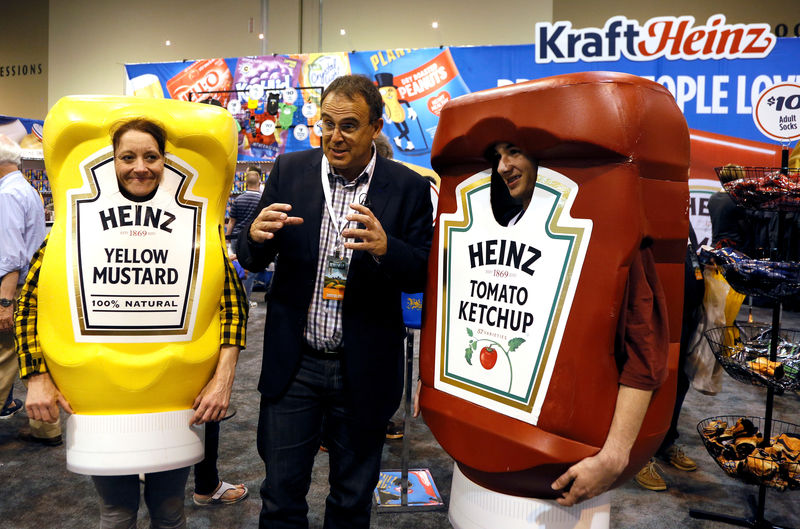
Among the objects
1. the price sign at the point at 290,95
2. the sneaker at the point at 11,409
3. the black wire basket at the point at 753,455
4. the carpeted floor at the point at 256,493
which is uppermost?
the price sign at the point at 290,95

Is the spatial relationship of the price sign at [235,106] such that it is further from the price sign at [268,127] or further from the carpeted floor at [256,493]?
the carpeted floor at [256,493]

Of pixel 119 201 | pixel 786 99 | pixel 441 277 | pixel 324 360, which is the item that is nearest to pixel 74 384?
pixel 119 201

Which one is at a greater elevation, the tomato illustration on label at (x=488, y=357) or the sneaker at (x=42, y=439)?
the tomato illustration on label at (x=488, y=357)

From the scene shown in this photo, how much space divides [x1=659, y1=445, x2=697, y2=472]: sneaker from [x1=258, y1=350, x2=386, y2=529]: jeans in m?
2.14

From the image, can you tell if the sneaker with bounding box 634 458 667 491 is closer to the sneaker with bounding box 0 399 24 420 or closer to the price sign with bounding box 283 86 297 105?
the sneaker with bounding box 0 399 24 420

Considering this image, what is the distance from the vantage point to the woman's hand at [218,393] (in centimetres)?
170

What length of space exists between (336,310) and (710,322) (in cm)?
198

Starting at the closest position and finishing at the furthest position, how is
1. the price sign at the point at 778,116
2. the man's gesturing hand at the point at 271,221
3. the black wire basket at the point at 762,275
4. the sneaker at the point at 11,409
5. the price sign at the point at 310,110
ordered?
the man's gesturing hand at the point at 271,221 < the black wire basket at the point at 762,275 < the price sign at the point at 778,116 < the sneaker at the point at 11,409 < the price sign at the point at 310,110

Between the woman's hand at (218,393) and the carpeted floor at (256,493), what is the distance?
1057 mm

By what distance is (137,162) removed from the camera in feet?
5.24

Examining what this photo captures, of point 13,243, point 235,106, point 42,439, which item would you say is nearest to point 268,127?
point 235,106

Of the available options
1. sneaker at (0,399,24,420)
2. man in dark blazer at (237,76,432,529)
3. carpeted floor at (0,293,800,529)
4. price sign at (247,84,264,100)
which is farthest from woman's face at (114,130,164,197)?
price sign at (247,84,264,100)

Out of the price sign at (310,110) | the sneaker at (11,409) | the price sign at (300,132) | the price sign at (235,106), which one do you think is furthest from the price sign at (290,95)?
the sneaker at (11,409)

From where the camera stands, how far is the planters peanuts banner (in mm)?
6141
